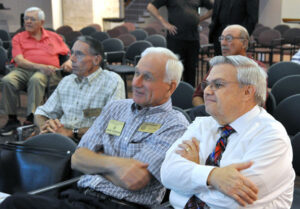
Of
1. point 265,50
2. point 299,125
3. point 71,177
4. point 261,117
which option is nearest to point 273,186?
point 261,117

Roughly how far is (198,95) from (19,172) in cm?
178

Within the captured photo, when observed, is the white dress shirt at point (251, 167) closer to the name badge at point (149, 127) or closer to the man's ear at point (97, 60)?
the name badge at point (149, 127)

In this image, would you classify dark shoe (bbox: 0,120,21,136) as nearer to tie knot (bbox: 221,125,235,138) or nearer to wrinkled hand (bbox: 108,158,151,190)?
wrinkled hand (bbox: 108,158,151,190)

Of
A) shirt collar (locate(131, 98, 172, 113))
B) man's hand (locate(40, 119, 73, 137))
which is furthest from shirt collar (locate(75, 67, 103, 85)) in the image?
shirt collar (locate(131, 98, 172, 113))

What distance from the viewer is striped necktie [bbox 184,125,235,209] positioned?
1.67 meters

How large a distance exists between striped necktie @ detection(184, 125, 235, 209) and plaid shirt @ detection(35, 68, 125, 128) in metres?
1.45

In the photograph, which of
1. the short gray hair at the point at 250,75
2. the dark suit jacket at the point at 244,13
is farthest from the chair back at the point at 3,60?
the short gray hair at the point at 250,75

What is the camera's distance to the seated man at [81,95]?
3.06 m

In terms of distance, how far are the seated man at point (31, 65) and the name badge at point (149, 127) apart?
2938 mm

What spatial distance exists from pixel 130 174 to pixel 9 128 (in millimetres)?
3363

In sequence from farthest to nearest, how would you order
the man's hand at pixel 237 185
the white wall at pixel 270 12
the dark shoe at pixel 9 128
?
the white wall at pixel 270 12 < the dark shoe at pixel 9 128 < the man's hand at pixel 237 185

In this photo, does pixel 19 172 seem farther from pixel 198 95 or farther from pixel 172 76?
pixel 198 95

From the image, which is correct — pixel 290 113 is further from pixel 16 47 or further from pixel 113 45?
pixel 113 45

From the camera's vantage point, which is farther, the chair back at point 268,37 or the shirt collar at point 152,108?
the chair back at point 268,37
